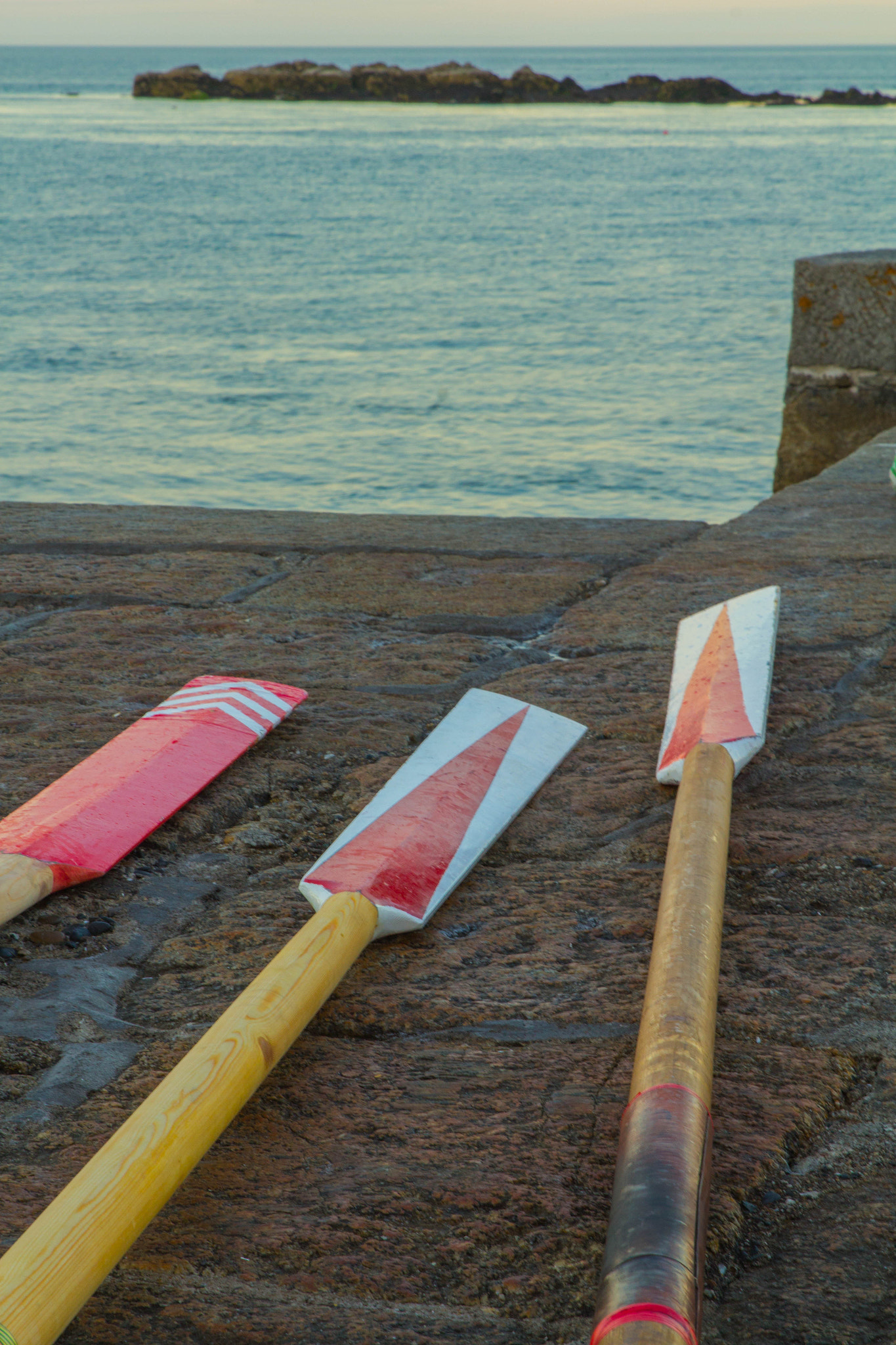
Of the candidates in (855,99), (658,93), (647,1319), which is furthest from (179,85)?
(647,1319)

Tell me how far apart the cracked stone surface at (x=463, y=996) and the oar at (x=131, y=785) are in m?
0.04

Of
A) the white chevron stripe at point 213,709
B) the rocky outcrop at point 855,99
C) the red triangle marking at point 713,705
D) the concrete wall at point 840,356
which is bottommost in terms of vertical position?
the white chevron stripe at point 213,709

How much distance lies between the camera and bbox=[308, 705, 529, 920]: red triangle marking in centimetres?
151

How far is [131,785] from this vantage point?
1.81 m

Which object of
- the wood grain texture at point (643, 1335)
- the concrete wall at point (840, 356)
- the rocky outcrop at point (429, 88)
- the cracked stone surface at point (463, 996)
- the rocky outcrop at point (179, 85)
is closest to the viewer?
the wood grain texture at point (643, 1335)

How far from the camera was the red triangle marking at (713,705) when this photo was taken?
1.90 metres

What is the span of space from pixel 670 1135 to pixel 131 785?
3.61 feet

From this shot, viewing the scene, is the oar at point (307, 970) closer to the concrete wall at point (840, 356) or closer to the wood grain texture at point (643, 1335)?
the wood grain texture at point (643, 1335)

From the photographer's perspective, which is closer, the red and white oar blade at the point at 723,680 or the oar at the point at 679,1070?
the oar at the point at 679,1070

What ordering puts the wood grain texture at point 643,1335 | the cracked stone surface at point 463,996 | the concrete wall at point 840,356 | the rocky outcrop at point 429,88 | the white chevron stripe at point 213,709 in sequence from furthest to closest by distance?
the rocky outcrop at point 429,88 < the concrete wall at point 840,356 < the white chevron stripe at point 213,709 < the cracked stone surface at point 463,996 < the wood grain texture at point 643,1335

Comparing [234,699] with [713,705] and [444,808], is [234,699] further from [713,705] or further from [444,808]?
[713,705]

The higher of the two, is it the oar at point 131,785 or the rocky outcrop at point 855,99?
the rocky outcrop at point 855,99

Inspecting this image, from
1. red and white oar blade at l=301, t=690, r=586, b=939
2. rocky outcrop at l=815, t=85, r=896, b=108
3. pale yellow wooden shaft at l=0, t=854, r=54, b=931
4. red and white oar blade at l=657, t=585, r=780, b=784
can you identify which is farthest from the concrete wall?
rocky outcrop at l=815, t=85, r=896, b=108

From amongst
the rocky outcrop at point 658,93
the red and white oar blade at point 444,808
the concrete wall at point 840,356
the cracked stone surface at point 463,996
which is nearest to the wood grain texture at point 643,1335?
the cracked stone surface at point 463,996
